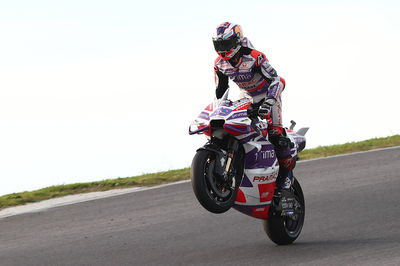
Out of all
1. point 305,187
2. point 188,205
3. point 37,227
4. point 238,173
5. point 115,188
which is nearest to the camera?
point 238,173

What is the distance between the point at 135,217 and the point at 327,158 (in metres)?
5.67

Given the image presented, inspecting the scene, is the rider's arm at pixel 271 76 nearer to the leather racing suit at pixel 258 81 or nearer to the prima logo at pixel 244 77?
the leather racing suit at pixel 258 81

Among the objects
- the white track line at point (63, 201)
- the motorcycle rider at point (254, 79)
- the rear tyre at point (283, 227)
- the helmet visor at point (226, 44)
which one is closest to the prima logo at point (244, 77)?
the motorcycle rider at point (254, 79)

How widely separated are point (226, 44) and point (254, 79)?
2.06 feet

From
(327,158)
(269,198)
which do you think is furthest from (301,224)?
(327,158)

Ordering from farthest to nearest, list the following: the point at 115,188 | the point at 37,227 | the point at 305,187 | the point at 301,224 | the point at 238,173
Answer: the point at 115,188 < the point at 305,187 < the point at 37,227 < the point at 301,224 < the point at 238,173

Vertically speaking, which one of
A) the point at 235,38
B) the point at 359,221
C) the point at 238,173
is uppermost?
the point at 235,38

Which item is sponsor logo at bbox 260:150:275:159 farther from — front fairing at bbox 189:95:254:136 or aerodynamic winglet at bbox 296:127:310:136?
aerodynamic winglet at bbox 296:127:310:136

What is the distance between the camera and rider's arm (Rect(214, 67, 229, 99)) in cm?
919

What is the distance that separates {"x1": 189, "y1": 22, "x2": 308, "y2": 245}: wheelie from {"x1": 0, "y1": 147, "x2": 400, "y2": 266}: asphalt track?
0.47 meters

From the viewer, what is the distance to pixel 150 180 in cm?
1462

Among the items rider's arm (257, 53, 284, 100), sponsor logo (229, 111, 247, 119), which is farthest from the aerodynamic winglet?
sponsor logo (229, 111, 247, 119)

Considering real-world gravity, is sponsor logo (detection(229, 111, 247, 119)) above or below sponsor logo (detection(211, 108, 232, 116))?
below

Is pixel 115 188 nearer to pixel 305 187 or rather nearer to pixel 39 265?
pixel 305 187
